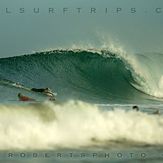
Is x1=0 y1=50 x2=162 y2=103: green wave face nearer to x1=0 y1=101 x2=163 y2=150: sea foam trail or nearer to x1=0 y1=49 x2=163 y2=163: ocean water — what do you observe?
x1=0 y1=49 x2=163 y2=163: ocean water

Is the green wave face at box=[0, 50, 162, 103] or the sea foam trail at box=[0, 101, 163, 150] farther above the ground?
the green wave face at box=[0, 50, 162, 103]

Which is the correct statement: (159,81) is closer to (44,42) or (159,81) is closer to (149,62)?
(149,62)

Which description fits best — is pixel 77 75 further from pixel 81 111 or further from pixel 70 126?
pixel 70 126

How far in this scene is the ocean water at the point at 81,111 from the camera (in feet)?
13.0

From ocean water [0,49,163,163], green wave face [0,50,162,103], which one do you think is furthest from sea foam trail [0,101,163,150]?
green wave face [0,50,162,103]

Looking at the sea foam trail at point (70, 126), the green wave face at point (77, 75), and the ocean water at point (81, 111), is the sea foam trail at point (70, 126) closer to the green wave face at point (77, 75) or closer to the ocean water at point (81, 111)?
the ocean water at point (81, 111)

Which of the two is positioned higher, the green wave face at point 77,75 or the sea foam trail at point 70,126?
the green wave face at point 77,75

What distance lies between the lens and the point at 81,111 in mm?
3975

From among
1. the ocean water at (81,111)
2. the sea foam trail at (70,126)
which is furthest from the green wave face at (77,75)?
the sea foam trail at (70,126)

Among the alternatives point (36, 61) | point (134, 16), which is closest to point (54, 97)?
point (36, 61)

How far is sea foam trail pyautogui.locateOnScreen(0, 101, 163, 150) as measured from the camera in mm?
3963

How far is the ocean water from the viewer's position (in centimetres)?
397

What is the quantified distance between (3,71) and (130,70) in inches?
43.5

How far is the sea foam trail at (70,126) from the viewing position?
13.0ft
